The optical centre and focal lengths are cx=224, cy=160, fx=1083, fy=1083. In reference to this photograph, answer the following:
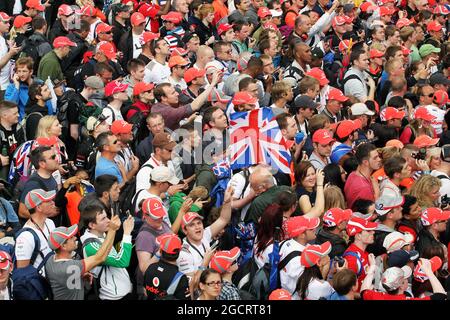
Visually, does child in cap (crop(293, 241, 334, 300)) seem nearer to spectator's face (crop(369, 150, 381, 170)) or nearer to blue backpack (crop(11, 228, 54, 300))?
blue backpack (crop(11, 228, 54, 300))

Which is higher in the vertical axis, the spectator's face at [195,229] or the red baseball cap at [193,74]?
the spectator's face at [195,229]

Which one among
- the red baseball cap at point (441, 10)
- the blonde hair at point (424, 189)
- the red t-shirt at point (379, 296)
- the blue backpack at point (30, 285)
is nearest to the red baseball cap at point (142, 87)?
the blonde hair at point (424, 189)

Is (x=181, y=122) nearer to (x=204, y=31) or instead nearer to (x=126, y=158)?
(x=126, y=158)

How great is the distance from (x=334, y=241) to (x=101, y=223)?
225cm

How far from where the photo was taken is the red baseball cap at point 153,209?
10.3 metres

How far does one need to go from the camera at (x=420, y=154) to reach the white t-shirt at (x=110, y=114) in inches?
141

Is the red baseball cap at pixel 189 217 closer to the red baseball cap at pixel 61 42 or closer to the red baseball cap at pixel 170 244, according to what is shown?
the red baseball cap at pixel 170 244

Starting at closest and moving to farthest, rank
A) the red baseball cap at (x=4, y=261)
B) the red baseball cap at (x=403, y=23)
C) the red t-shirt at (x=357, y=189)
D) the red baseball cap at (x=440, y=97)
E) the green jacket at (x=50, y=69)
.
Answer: the red baseball cap at (x=4, y=261) < the red t-shirt at (x=357, y=189) < the green jacket at (x=50, y=69) < the red baseball cap at (x=440, y=97) < the red baseball cap at (x=403, y=23)

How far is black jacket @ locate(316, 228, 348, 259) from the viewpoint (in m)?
10.4

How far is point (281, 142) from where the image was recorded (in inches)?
493

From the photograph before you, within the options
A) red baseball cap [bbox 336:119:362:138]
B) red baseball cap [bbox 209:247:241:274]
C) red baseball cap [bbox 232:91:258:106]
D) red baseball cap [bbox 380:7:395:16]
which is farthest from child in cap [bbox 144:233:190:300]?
→ red baseball cap [bbox 380:7:395:16]

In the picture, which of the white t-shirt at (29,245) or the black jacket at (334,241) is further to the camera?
the black jacket at (334,241)

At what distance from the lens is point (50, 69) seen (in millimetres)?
14727

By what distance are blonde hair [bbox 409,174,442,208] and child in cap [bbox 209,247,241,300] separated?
309cm
